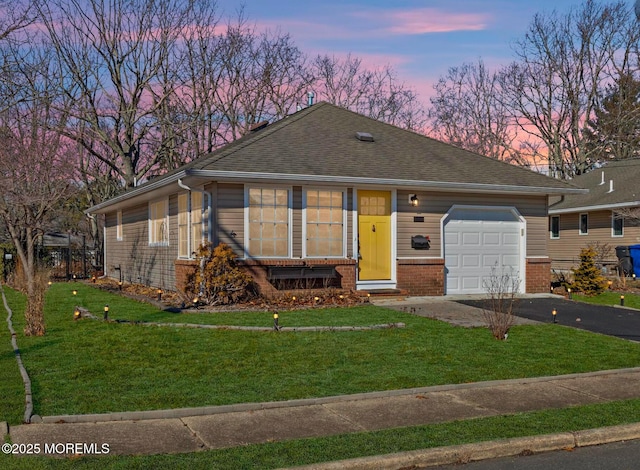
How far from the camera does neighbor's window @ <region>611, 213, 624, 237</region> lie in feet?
93.3

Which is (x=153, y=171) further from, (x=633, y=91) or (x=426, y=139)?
(x=633, y=91)

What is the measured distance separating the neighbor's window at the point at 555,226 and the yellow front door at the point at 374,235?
63.2ft

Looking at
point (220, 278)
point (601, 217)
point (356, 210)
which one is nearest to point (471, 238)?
point (356, 210)

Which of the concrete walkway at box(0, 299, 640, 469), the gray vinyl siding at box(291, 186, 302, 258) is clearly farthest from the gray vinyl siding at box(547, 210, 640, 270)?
the concrete walkway at box(0, 299, 640, 469)

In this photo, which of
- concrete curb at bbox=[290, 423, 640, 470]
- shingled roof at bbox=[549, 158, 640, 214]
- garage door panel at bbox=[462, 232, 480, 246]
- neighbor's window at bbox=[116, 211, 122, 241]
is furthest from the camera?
shingled roof at bbox=[549, 158, 640, 214]

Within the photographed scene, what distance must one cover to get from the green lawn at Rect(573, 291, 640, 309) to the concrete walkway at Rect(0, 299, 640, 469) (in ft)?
29.3

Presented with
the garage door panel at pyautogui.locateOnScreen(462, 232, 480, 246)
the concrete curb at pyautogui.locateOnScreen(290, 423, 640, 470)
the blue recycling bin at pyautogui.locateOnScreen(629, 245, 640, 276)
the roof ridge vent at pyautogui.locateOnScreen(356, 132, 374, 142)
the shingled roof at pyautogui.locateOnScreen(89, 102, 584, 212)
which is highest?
the roof ridge vent at pyautogui.locateOnScreen(356, 132, 374, 142)

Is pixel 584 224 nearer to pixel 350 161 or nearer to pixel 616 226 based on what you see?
pixel 616 226

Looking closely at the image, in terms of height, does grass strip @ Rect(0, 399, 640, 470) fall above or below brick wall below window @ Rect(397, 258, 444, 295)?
below

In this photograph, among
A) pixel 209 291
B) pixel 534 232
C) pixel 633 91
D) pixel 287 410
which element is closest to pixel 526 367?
pixel 287 410

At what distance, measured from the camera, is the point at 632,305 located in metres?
16.1

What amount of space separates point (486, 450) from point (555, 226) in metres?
29.8

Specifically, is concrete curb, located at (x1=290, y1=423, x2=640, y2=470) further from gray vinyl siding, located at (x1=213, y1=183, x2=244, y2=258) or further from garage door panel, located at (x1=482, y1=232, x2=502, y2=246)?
garage door panel, located at (x1=482, y1=232, x2=502, y2=246)

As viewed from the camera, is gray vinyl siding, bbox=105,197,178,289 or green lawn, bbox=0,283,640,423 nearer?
green lawn, bbox=0,283,640,423
